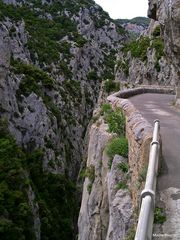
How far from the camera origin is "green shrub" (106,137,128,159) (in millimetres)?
12166

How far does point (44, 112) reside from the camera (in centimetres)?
4944

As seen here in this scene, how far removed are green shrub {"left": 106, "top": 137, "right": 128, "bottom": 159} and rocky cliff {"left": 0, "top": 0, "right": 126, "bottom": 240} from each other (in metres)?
17.4

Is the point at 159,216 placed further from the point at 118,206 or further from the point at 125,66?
the point at 125,66

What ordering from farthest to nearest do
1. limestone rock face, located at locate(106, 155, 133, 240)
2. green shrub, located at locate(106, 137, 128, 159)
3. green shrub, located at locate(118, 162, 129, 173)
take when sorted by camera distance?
green shrub, located at locate(106, 137, 128, 159), green shrub, located at locate(118, 162, 129, 173), limestone rock face, located at locate(106, 155, 133, 240)

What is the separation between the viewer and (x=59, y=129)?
55688 mm

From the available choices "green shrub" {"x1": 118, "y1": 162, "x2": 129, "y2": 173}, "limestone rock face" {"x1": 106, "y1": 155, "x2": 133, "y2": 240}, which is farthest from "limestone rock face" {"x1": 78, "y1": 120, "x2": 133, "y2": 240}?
"green shrub" {"x1": 118, "y1": 162, "x2": 129, "y2": 173}

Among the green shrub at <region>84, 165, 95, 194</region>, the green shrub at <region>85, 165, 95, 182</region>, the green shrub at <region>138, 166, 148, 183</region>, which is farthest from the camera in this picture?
the green shrub at <region>85, 165, 95, 182</region>

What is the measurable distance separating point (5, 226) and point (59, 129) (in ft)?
93.9

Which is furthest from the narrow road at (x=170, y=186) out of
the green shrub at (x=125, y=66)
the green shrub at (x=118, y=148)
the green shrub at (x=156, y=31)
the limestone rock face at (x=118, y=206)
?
the green shrub at (x=125, y=66)

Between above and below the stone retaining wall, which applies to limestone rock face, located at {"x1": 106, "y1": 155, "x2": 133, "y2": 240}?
below

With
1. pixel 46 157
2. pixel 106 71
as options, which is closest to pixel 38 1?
pixel 106 71

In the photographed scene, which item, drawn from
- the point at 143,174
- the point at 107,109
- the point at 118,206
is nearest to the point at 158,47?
the point at 107,109

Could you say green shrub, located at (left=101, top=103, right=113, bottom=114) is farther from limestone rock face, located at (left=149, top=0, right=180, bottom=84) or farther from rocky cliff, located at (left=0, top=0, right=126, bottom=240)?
rocky cliff, located at (left=0, top=0, right=126, bottom=240)

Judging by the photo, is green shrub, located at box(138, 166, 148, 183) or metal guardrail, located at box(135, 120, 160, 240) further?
green shrub, located at box(138, 166, 148, 183)
